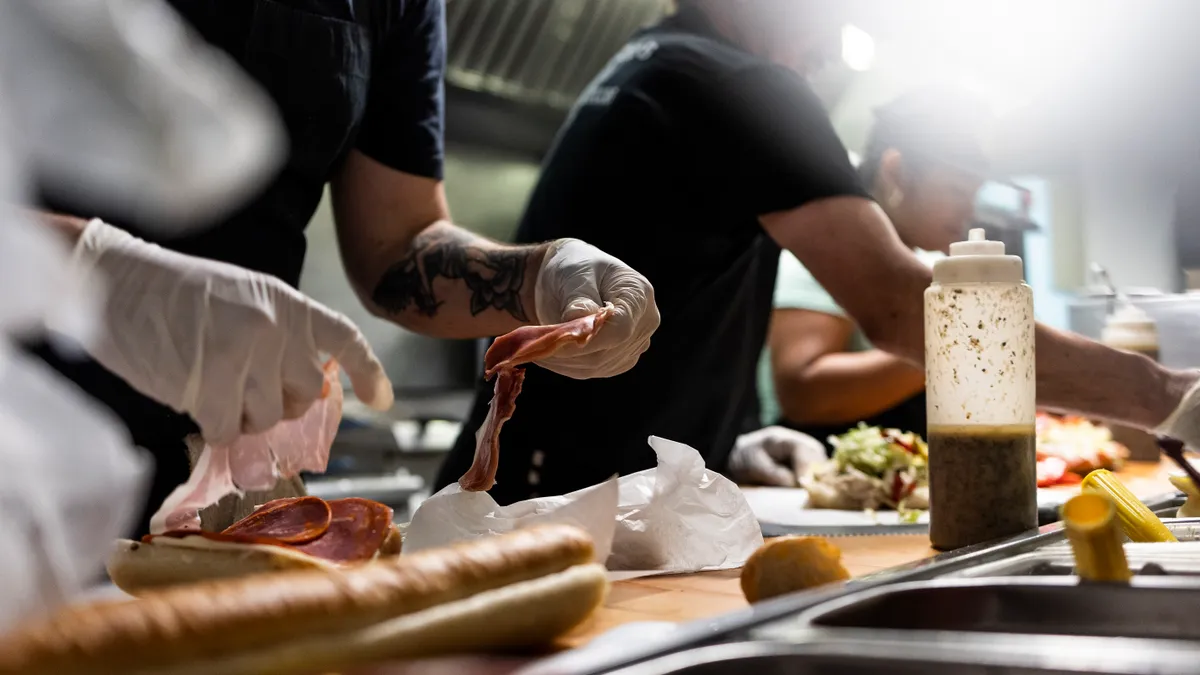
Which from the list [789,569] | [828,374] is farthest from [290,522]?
[828,374]

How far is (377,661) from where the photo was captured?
596 mm

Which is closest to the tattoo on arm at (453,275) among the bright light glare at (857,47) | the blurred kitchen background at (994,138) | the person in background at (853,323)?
the blurred kitchen background at (994,138)

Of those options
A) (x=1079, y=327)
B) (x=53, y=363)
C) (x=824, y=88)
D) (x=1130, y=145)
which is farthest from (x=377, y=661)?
(x=1130, y=145)

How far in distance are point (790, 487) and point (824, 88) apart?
2977 millimetres

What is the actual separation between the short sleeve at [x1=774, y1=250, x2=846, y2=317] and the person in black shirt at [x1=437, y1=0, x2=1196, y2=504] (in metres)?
0.94

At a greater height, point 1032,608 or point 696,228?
point 696,228

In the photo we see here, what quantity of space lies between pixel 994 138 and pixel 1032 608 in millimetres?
4933

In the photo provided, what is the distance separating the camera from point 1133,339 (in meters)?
2.43

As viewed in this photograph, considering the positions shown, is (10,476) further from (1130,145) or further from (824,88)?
(1130,145)

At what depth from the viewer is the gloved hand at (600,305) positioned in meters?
1.16

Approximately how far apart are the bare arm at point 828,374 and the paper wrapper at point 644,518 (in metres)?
1.99

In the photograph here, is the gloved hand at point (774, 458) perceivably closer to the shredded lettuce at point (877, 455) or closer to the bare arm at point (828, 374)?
the shredded lettuce at point (877, 455)

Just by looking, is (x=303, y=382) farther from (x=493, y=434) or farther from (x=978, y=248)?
(x=978, y=248)

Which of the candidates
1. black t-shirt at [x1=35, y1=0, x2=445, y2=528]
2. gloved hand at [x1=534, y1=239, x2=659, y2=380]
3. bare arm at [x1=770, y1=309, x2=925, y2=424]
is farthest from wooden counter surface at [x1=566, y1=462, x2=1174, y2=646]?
bare arm at [x1=770, y1=309, x2=925, y2=424]
